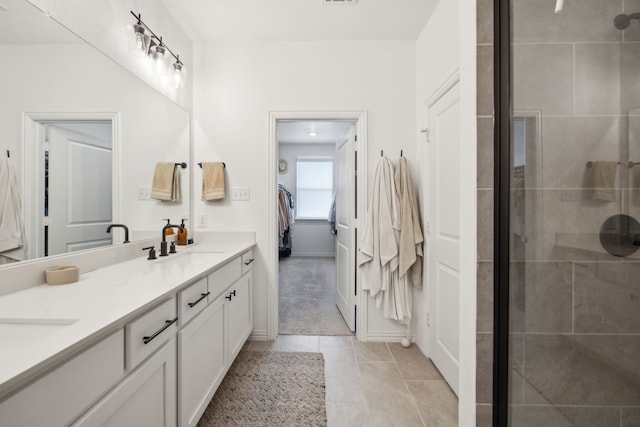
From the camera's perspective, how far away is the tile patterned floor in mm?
1449

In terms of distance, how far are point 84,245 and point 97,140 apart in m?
0.56

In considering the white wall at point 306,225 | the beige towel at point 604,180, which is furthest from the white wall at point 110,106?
the white wall at point 306,225

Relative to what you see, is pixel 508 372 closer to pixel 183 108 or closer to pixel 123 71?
pixel 123 71

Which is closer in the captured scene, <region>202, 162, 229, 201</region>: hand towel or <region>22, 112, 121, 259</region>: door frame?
<region>22, 112, 121, 259</region>: door frame

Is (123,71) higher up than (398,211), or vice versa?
(123,71)

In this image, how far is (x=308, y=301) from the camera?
3.17 m

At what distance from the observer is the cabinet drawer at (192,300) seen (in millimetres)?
1112

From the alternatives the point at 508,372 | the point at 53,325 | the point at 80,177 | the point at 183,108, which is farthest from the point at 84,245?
the point at 508,372

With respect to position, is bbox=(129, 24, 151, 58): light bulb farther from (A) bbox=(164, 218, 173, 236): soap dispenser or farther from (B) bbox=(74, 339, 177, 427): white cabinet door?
(B) bbox=(74, 339, 177, 427): white cabinet door

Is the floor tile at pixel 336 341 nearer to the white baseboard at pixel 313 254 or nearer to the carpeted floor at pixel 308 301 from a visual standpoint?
the carpeted floor at pixel 308 301

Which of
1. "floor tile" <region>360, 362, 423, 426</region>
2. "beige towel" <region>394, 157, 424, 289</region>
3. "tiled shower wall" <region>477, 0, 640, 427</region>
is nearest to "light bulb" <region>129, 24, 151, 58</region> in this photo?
"tiled shower wall" <region>477, 0, 640, 427</region>

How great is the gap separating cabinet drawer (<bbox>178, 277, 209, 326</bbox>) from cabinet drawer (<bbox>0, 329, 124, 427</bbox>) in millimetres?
330

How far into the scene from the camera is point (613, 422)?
0.72 metres

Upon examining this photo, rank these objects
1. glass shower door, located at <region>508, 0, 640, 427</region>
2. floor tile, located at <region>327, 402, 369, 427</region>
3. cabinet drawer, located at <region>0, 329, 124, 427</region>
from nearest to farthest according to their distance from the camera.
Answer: cabinet drawer, located at <region>0, 329, 124, 427</region>
glass shower door, located at <region>508, 0, 640, 427</region>
floor tile, located at <region>327, 402, 369, 427</region>
